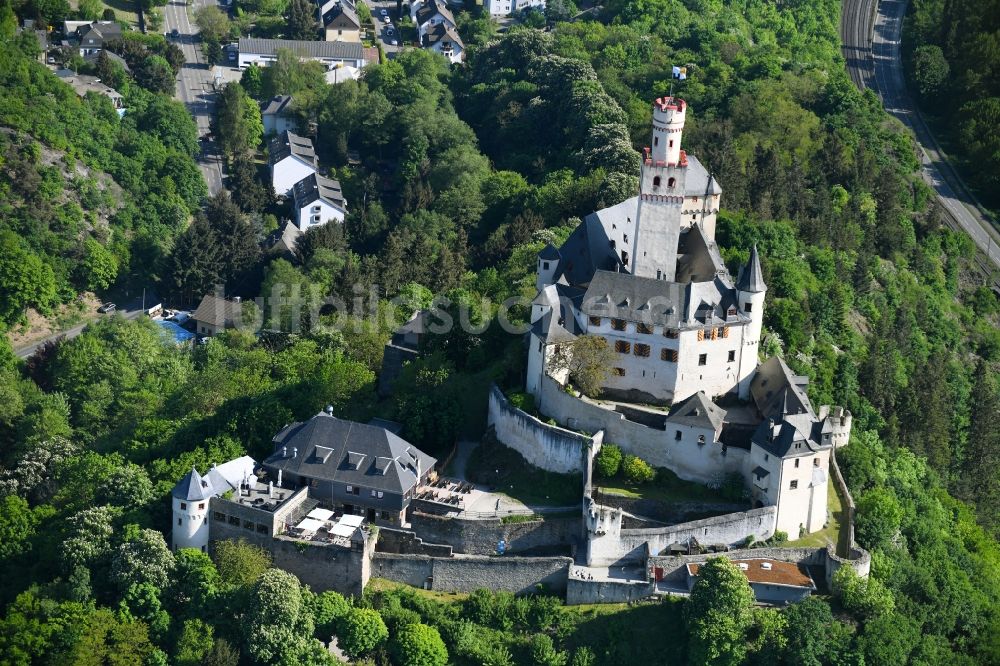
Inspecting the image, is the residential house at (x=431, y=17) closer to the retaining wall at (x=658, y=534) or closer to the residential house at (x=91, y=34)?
the residential house at (x=91, y=34)

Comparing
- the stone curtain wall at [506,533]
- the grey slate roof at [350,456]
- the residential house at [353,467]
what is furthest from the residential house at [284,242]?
the stone curtain wall at [506,533]

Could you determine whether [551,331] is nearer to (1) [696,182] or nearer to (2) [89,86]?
(1) [696,182]

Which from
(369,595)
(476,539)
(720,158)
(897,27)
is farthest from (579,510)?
(897,27)

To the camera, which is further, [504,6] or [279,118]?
[504,6]

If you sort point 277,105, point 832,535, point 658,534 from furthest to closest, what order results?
point 277,105
point 832,535
point 658,534

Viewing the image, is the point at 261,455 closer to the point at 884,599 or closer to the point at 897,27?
the point at 884,599

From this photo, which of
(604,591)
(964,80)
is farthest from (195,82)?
(604,591)
